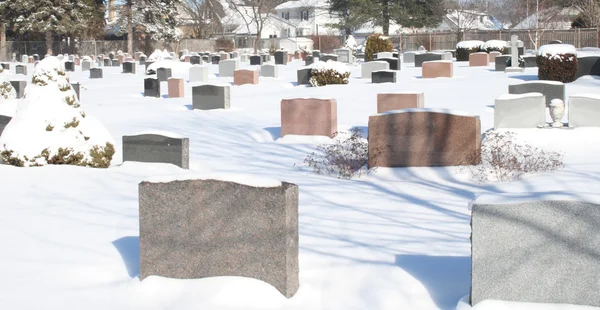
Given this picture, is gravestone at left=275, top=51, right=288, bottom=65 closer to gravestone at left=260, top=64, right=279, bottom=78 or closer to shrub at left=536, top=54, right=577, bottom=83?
gravestone at left=260, top=64, right=279, bottom=78

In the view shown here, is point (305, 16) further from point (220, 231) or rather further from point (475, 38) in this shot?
point (220, 231)

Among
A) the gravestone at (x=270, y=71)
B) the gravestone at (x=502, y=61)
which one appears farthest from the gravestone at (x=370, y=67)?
the gravestone at (x=502, y=61)

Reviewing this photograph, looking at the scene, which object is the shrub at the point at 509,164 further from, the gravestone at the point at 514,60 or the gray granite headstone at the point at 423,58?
the gray granite headstone at the point at 423,58

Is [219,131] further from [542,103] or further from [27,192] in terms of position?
[27,192]

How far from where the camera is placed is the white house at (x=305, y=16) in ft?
348

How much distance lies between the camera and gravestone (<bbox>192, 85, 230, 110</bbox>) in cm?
2226

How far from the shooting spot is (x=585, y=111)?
14594 millimetres

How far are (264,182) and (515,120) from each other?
10208 millimetres

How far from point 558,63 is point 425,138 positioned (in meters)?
16.2

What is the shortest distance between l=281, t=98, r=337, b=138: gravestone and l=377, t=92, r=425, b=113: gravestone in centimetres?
173

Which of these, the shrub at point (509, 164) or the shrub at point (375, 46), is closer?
the shrub at point (509, 164)

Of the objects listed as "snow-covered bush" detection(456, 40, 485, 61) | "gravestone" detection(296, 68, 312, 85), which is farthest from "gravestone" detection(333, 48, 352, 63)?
"gravestone" detection(296, 68, 312, 85)

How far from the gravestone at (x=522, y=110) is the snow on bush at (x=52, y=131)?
7.15 metres

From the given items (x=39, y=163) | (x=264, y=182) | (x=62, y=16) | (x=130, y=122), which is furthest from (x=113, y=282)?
(x=62, y=16)
